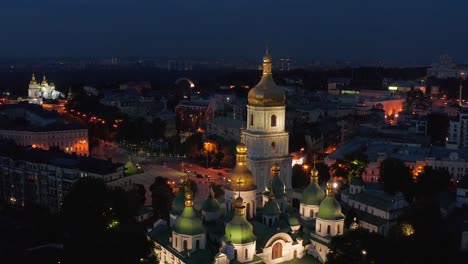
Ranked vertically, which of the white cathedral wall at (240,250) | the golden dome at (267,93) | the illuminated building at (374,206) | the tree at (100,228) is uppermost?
the golden dome at (267,93)

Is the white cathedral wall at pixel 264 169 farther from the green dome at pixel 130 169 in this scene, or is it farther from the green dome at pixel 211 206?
the green dome at pixel 130 169

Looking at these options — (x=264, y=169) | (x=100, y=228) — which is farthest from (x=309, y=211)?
(x=100, y=228)

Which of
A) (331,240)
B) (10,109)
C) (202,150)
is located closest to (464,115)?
(202,150)

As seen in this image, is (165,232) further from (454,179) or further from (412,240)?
(454,179)

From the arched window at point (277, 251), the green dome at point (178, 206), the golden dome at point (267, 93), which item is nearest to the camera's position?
the arched window at point (277, 251)

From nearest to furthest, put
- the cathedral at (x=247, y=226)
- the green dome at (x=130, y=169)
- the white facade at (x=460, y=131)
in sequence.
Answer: the cathedral at (x=247, y=226), the green dome at (x=130, y=169), the white facade at (x=460, y=131)

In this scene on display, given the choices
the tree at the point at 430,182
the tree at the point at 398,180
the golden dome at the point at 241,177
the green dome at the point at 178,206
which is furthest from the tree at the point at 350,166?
the green dome at the point at 178,206
